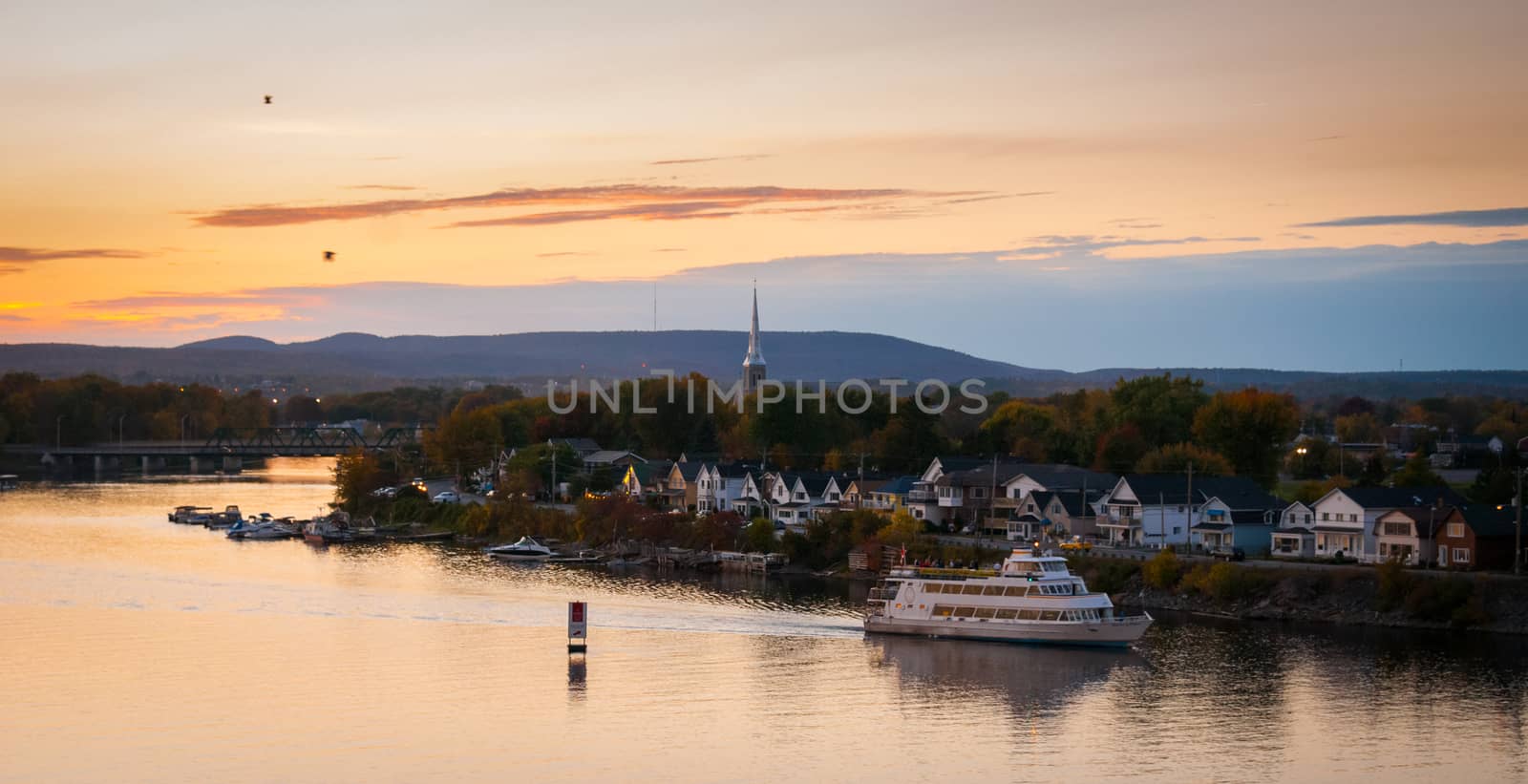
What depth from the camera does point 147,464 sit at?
424 feet

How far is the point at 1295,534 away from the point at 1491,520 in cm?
662

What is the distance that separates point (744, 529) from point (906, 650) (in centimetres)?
2104

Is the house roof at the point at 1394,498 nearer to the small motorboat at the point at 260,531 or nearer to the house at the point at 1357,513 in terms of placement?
the house at the point at 1357,513

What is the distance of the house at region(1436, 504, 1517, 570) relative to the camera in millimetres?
44656

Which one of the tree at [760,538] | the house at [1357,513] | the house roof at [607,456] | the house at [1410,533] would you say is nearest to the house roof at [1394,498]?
the house at [1357,513]

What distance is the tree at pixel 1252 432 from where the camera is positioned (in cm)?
6538

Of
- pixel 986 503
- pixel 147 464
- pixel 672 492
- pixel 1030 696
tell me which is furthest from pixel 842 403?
pixel 147 464

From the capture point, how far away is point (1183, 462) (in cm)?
6153

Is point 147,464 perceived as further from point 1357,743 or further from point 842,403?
point 1357,743

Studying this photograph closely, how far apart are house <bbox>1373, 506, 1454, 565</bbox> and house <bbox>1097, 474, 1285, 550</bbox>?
4.89 meters

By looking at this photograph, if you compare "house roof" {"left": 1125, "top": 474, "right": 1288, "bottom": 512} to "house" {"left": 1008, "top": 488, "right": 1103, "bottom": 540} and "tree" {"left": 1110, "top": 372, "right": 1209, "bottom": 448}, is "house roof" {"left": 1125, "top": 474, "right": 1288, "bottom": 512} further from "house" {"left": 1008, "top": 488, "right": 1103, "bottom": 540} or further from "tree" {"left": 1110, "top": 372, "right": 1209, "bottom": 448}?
"tree" {"left": 1110, "top": 372, "right": 1209, "bottom": 448}

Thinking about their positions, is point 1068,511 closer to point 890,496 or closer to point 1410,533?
point 890,496

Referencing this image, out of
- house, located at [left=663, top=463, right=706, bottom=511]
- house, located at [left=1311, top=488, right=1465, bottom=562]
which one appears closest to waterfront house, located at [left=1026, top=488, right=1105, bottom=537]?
house, located at [left=1311, top=488, right=1465, bottom=562]

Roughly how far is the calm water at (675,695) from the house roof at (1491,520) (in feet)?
18.0
